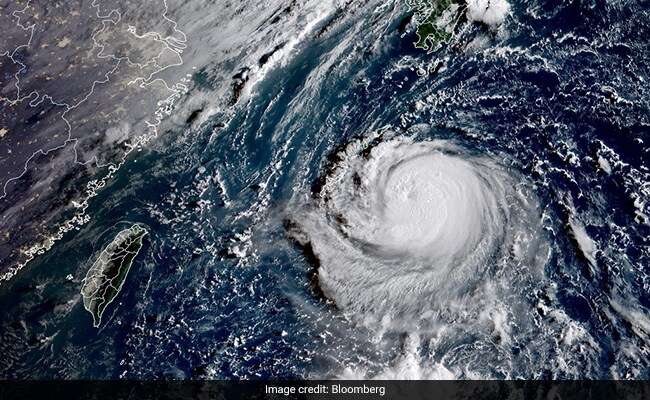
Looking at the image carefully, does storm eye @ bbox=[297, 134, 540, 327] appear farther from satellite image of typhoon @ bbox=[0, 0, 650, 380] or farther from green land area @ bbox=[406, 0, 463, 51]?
green land area @ bbox=[406, 0, 463, 51]

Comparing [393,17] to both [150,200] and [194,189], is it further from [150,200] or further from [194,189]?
[150,200]

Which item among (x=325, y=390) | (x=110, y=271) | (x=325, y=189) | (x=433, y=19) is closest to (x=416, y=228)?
(x=325, y=189)

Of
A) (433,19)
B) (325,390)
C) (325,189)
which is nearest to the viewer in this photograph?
(325,390)

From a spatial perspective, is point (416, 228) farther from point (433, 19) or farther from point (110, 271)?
point (110, 271)

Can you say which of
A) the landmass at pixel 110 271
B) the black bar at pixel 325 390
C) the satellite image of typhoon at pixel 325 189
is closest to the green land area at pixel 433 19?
the satellite image of typhoon at pixel 325 189

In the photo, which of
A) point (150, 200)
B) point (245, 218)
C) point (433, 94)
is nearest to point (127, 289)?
point (150, 200)
